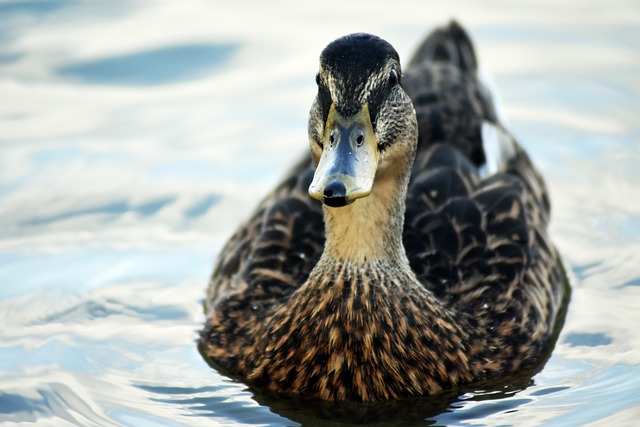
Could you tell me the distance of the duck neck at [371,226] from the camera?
273 inches

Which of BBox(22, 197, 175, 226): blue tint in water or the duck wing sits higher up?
BBox(22, 197, 175, 226): blue tint in water

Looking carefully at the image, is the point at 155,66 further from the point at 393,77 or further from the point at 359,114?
the point at 359,114

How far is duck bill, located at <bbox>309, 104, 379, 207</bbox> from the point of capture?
614cm

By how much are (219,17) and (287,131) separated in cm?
261

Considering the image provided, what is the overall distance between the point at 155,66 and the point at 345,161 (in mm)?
6401

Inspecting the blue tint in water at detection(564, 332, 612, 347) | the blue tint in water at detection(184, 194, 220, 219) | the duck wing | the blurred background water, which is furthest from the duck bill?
the blue tint in water at detection(184, 194, 220, 219)

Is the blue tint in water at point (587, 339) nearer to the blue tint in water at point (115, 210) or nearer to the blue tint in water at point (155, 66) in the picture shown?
the blue tint in water at point (115, 210)

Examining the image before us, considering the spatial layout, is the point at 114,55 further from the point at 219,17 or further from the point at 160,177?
the point at 160,177

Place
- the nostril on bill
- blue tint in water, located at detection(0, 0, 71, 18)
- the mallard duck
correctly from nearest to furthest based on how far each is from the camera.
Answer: the nostril on bill
the mallard duck
blue tint in water, located at detection(0, 0, 71, 18)

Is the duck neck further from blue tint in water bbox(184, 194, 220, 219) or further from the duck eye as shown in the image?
blue tint in water bbox(184, 194, 220, 219)

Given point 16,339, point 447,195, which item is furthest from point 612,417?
point 16,339

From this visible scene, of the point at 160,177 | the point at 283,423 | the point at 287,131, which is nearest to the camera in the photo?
the point at 283,423

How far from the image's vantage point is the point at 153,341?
27.0 feet

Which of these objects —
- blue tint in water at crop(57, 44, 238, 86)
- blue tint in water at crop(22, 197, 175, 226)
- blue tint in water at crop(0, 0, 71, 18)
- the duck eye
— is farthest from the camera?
blue tint in water at crop(0, 0, 71, 18)
